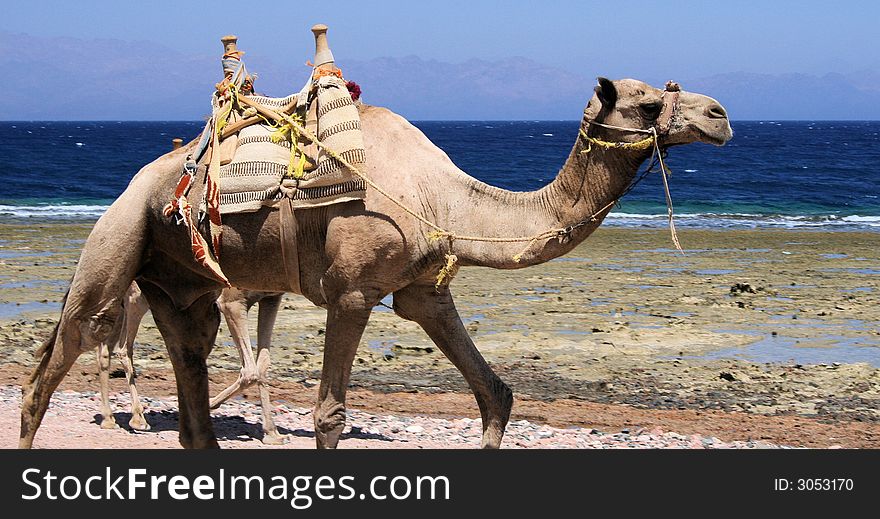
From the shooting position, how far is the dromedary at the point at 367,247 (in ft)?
20.2

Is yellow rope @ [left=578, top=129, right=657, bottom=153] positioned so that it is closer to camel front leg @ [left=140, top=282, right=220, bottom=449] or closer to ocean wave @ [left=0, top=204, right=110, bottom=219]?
camel front leg @ [left=140, top=282, right=220, bottom=449]

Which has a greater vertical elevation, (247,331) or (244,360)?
(247,331)

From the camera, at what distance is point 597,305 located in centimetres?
1547

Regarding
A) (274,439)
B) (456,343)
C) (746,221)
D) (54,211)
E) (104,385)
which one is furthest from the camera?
(54,211)

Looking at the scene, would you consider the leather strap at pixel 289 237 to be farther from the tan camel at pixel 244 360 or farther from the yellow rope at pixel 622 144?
the tan camel at pixel 244 360

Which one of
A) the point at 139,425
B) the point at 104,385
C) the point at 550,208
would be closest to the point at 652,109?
the point at 550,208

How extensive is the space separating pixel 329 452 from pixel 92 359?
7286 mm

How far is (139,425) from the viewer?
9.48 meters

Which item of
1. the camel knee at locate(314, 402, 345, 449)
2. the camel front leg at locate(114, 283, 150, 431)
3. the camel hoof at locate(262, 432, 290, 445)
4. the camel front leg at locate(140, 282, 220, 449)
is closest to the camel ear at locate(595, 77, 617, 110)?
the camel knee at locate(314, 402, 345, 449)

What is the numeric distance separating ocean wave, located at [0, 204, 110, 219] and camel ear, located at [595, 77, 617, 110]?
2757cm

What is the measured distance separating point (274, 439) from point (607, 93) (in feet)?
13.8

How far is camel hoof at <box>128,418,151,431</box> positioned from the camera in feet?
31.0

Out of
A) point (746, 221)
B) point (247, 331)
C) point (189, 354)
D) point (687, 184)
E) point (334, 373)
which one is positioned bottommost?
point (687, 184)

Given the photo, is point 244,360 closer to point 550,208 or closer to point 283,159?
point 283,159
